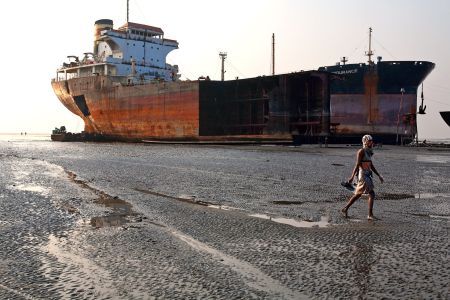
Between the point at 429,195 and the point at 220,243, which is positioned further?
the point at 429,195

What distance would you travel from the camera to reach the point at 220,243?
5336mm

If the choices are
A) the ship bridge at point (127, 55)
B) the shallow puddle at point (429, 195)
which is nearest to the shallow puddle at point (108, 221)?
the shallow puddle at point (429, 195)

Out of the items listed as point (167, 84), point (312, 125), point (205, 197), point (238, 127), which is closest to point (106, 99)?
point (167, 84)

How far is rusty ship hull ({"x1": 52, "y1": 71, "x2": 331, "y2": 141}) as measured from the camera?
3092cm

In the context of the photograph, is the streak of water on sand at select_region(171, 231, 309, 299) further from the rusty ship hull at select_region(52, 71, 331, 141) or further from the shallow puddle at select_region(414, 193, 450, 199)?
the rusty ship hull at select_region(52, 71, 331, 141)

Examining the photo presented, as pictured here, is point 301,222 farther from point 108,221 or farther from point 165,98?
point 165,98

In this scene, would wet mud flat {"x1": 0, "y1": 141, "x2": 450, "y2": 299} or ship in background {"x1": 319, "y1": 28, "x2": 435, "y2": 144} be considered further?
ship in background {"x1": 319, "y1": 28, "x2": 435, "y2": 144}

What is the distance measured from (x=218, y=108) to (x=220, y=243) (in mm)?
29320

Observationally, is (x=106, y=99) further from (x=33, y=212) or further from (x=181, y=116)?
(x=33, y=212)

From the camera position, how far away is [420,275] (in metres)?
4.00

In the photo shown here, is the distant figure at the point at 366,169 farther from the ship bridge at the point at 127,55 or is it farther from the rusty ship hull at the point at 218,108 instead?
the ship bridge at the point at 127,55

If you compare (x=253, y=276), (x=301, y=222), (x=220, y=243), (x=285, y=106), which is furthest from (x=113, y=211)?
(x=285, y=106)

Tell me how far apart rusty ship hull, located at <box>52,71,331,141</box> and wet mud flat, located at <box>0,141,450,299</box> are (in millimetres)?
20249

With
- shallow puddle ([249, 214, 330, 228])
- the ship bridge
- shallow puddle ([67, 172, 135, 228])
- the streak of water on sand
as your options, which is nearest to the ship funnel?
the ship bridge
